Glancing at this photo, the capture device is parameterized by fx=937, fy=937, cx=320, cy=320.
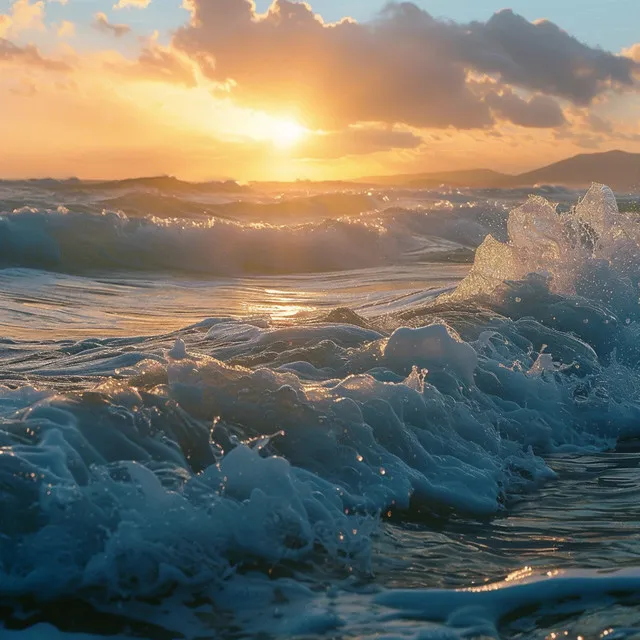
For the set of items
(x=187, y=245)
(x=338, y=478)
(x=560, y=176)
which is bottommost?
(x=338, y=478)

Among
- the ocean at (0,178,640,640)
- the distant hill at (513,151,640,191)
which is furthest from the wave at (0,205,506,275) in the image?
the distant hill at (513,151,640,191)

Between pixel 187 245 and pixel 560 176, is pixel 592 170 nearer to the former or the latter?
pixel 560 176

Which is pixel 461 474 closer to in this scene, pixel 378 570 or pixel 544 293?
pixel 378 570

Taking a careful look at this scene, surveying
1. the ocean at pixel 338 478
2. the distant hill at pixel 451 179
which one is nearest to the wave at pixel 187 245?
the ocean at pixel 338 478

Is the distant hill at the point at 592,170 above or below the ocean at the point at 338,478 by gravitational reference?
above

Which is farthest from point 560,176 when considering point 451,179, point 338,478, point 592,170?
point 338,478

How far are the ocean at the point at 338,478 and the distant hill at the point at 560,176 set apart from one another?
73559mm

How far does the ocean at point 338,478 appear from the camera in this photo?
2.68m

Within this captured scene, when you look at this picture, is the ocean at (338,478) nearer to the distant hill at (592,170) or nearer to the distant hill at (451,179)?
the distant hill at (451,179)

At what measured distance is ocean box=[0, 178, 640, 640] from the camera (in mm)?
2684

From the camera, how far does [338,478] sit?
3.56 meters

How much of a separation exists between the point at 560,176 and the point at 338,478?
3850 inches

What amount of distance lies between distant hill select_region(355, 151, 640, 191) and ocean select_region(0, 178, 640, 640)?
73.6 m

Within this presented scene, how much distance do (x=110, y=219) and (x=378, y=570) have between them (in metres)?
17.5
